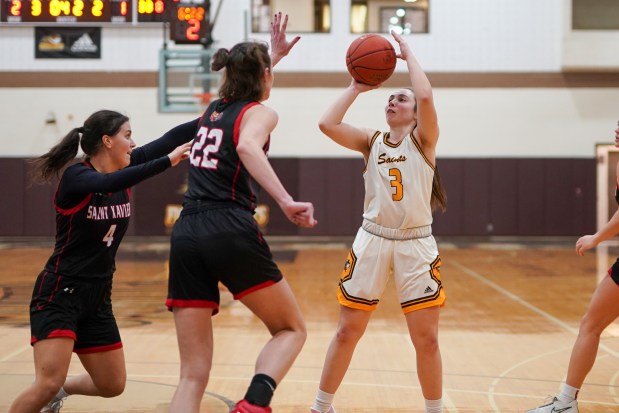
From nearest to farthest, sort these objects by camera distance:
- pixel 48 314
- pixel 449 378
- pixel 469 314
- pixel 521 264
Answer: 1. pixel 48 314
2. pixel 449 378
3. pixel 469 314
4. pixel 521 264

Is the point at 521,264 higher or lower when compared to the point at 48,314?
lower

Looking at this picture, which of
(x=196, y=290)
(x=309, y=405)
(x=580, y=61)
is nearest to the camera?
(x=196, y=290)

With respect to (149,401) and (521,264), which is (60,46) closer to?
(521,264)

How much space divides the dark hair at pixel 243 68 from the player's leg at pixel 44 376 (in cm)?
144

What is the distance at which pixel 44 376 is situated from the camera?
3.83 metres

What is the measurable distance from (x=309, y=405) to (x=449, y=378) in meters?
1.27

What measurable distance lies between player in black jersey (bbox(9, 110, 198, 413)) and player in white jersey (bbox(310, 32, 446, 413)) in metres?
1.07

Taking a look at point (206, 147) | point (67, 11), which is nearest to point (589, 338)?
point (206, 147)

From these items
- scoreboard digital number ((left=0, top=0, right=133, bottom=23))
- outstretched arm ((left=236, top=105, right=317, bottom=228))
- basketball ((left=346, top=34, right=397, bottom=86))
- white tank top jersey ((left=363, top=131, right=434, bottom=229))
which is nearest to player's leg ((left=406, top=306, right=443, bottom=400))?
white tank top jersey ((left=363, top=131, right=434, bottom=229))

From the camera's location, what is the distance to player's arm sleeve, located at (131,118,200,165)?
4.23 meters

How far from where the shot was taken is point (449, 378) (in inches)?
229

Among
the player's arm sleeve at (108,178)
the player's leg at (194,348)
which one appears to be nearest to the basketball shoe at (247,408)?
the player's leg at (194,348)

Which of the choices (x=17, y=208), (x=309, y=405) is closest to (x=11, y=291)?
(x=309, y=405)

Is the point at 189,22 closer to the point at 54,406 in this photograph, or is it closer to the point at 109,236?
the point at 54,406
